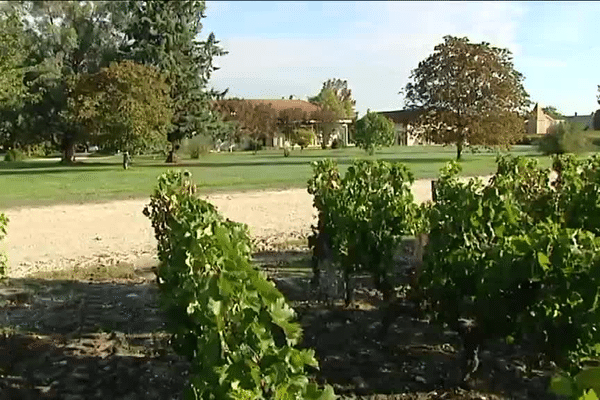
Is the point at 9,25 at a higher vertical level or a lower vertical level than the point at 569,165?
higher

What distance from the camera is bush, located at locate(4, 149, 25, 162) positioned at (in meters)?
50.5

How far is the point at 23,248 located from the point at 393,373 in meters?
8.81

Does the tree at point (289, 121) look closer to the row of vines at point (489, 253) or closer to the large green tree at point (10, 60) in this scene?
the large green tree at point (10, 60)

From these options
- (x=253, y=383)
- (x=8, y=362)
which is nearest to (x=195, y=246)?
(x=253, y=383)

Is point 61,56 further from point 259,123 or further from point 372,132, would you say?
point 259,123

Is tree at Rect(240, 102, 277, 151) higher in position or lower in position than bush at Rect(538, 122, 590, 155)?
higher

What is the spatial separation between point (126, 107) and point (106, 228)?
70.4 feet

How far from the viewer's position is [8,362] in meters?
6.39

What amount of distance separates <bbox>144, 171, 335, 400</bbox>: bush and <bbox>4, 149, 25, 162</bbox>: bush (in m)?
48.9

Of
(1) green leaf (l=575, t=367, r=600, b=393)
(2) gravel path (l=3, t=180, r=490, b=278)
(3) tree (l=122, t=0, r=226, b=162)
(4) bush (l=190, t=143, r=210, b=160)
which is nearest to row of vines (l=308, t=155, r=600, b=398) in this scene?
(1) green leaf (l=575, t=367, r=600, b=393)

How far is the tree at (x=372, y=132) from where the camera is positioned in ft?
150

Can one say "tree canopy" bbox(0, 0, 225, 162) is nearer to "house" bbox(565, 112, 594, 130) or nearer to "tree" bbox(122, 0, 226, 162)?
"tree" bbox(122, 0, 226, 162)

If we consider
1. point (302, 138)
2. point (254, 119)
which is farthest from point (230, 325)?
point (302, 138)

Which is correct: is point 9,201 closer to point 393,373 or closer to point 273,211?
point 273,211
